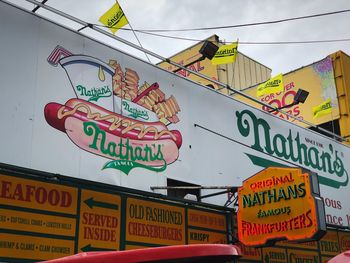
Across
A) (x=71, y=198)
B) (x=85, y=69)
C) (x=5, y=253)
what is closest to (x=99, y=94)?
(x=85, y=69)

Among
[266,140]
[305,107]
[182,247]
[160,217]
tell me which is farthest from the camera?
[305,107]

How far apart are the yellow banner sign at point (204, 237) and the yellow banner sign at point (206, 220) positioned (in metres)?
0.10

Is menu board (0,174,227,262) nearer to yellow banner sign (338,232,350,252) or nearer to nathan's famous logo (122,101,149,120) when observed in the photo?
nathan's famous logo (122,101,149,120)

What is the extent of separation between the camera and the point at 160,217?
26.0 feet

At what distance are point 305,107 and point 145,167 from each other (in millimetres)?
8974

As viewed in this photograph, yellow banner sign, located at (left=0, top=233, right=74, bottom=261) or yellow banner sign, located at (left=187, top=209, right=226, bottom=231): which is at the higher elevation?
yellow banner sign, located at (left=187, top=209, right=226, bottom=231)

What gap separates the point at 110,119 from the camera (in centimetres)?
812

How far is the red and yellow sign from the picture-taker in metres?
7.71

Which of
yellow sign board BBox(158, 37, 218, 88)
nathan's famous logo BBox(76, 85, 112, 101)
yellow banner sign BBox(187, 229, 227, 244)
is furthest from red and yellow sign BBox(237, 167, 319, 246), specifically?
yellow sign board BBox(158, 37, 218, 88)

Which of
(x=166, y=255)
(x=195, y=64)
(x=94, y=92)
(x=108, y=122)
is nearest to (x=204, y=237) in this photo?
(x=108, y=122)

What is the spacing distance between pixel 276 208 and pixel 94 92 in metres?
3.43

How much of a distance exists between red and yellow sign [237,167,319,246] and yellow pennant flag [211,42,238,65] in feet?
9.42

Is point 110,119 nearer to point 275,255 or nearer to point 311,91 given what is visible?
point 275,255

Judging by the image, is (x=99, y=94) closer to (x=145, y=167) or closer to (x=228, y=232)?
(x=145, y=167)
